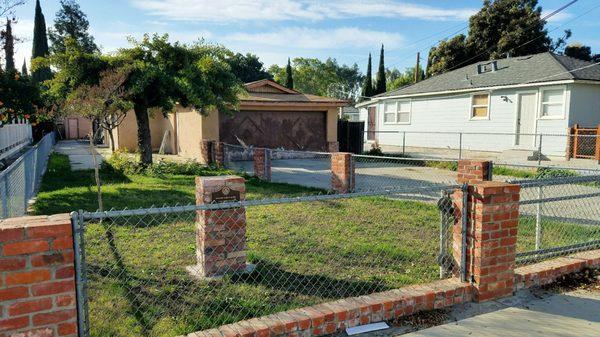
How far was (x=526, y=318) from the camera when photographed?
3781 mm

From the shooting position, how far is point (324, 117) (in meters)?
20.2

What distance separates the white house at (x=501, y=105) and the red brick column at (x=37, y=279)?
13.4 metres

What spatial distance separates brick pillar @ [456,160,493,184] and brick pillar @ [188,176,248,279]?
3.44 metres

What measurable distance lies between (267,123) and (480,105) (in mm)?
→ 9495

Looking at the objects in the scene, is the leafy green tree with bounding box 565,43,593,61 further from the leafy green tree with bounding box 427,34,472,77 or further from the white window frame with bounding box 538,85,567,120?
the white window frame with bounding box 538,85,567,120

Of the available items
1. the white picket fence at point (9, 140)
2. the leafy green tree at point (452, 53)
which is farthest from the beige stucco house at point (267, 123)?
the leafy green tree at point (452, 53)

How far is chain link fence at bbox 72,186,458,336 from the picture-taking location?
3.71 metres

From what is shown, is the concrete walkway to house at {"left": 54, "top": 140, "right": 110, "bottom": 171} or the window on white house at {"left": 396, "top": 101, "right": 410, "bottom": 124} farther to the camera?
the window on white house at {"left": 396, "top": 101, "right": 410, "bottom": 124}

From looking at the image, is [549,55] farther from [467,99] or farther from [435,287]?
[435,287]

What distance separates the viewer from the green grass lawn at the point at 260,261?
3936 millimetres

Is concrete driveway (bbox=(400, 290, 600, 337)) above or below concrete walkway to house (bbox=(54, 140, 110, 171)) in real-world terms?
below

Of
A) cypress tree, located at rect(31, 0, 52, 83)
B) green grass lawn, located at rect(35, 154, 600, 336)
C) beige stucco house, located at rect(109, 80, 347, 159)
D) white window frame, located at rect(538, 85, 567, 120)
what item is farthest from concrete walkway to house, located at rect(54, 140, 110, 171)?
cypress tree, located at rect(31, 0, 52, 83)

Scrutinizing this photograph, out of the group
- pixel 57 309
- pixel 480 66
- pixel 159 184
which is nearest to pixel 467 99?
pixel 480 66

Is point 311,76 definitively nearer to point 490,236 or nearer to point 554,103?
point 554,103
